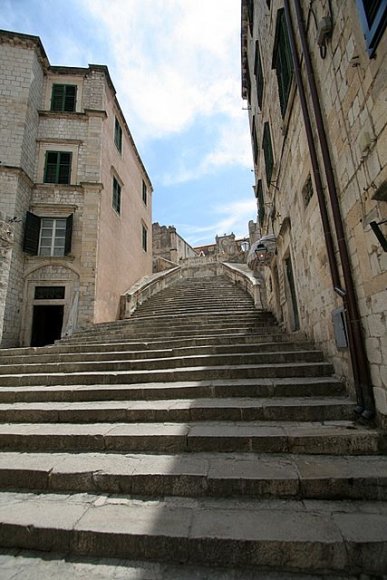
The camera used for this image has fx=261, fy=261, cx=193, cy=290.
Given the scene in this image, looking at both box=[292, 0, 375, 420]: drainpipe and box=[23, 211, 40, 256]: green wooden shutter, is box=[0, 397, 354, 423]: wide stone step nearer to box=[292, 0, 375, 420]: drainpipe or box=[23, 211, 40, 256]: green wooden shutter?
box=[292, 0, 375, 420]: drainpipe

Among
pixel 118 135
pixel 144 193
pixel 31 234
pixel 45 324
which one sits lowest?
pixel 45 324

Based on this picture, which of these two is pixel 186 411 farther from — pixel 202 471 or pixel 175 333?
pixel 175 333

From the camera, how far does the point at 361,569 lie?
6.26 feet

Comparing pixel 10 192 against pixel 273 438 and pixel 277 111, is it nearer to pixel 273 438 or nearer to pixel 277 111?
pixel 277 111

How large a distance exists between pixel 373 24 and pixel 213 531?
191 inches

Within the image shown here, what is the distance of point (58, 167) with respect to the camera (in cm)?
1285

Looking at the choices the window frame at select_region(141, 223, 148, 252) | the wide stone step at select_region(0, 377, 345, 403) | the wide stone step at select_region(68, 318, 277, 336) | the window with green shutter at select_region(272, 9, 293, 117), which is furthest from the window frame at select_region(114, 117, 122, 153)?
the wide stone step at select_region(0, 377, 345, 403)

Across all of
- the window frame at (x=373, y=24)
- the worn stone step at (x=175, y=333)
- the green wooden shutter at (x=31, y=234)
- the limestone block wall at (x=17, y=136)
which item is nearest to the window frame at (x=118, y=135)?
the limestone block wall at (x=17, y=136)

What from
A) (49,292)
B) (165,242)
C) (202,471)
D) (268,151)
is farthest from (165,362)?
(165,242)

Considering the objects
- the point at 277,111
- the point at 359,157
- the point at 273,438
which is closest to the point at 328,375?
the point at 273,438

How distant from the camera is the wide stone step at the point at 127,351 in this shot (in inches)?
225

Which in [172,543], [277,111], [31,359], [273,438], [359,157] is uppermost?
[277,111]

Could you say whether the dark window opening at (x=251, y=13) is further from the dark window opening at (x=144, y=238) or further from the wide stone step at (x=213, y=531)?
the wide stone step at (x=213, y=531)

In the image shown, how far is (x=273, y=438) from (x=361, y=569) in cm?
124
